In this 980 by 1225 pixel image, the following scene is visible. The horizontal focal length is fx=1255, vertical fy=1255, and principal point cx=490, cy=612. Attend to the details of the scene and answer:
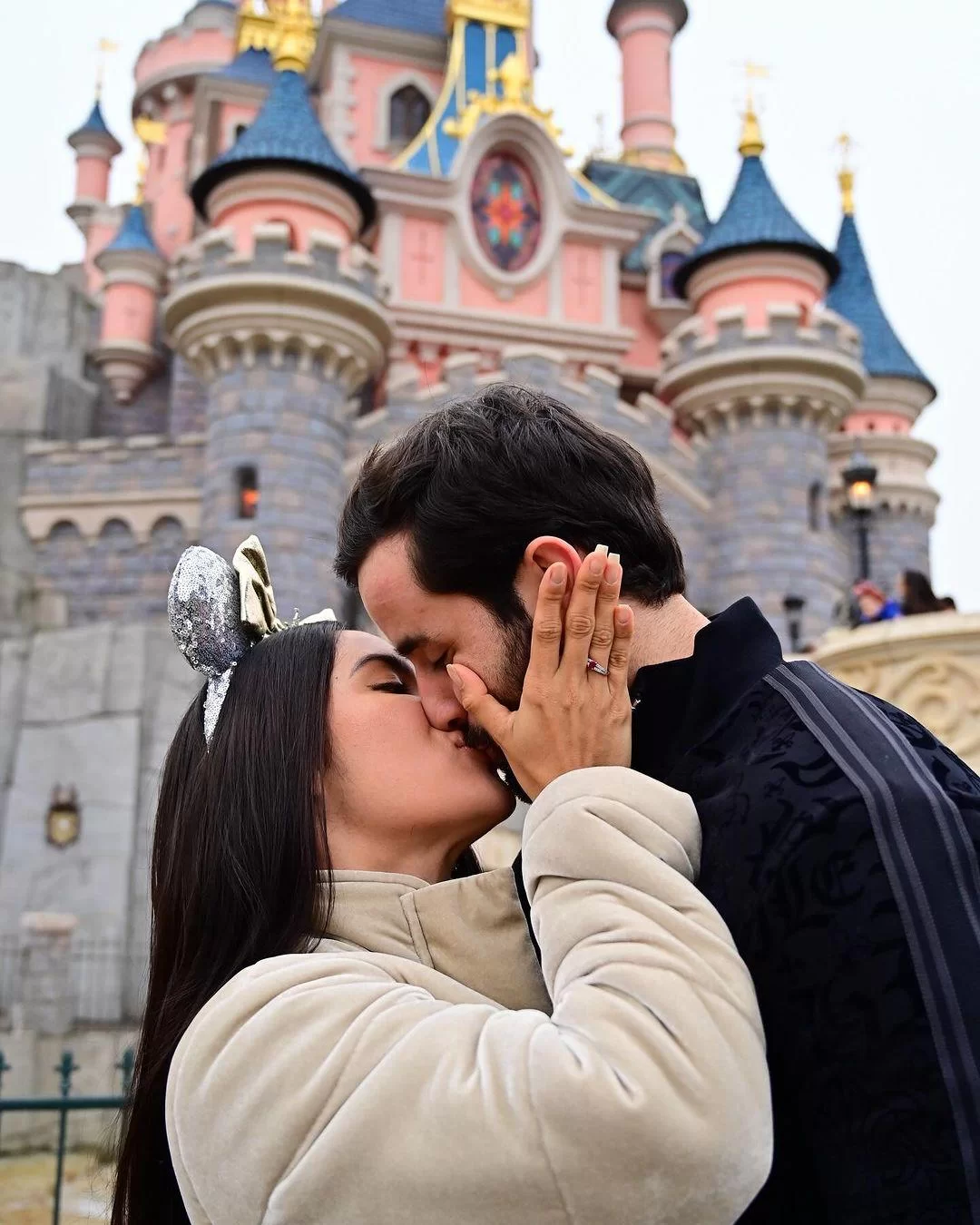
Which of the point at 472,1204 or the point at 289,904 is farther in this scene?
the point at 289,904

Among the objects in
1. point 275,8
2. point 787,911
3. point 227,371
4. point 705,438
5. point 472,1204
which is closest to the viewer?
point 472,1204

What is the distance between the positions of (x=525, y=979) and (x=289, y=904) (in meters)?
0.32

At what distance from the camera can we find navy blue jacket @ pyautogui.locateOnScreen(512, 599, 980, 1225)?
1.19 m

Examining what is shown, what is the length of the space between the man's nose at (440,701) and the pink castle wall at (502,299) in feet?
47.3

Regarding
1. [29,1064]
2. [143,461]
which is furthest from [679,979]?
[143,461]

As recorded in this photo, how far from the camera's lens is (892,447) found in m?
19.2

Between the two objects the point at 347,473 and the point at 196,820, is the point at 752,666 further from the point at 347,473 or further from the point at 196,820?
the point at 347,473

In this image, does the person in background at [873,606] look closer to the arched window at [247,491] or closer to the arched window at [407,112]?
the arched window at [247,491]

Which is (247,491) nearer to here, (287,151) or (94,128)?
(287,151)

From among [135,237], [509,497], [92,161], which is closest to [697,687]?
[509,497]

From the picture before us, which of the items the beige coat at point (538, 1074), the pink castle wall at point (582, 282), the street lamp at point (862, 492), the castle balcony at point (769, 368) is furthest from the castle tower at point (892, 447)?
the beige coat at point (538, 1074)

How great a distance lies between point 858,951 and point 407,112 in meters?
19.4

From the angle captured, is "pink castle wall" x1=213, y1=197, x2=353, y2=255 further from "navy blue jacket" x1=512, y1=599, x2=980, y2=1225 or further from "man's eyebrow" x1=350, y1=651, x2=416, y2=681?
"navy blue jacket" x1=512, y1=599, x2=980, y2=1225

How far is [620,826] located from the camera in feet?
4.37
